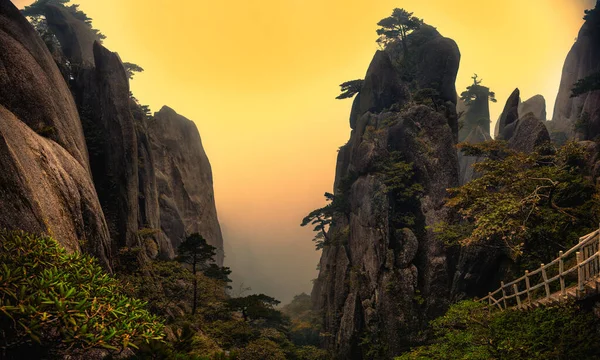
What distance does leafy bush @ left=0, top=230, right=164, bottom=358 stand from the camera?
444cm

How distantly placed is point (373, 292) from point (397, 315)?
2800 mm

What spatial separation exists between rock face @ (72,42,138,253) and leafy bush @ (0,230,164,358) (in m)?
17.1

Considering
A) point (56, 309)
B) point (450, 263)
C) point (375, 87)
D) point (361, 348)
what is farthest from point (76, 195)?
point (375, 87)

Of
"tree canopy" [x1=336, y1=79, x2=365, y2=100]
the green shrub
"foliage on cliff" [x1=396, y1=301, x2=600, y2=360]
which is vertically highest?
"tree canopy" [x1=336, y1=79, x2=365, y2=100]

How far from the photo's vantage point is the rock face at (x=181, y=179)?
41.0 meters

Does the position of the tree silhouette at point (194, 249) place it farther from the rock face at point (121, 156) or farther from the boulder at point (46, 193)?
the boulder at point (46, 193)

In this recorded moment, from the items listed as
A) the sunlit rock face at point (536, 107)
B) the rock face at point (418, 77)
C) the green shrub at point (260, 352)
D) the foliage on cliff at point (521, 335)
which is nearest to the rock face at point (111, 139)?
the green shrub at point (260, 352)

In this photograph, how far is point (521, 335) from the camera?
11.1m

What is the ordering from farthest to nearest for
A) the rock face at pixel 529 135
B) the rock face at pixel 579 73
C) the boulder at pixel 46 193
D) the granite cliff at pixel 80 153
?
the rock face at pixel 579 73 → the rock face at pixel 529 135 → the granite cliff at pixel 80 153 → the boulder at pixel 46 193

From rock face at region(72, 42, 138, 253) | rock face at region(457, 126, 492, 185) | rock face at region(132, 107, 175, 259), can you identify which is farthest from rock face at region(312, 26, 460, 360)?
rock face at region(72, 42, 138, 253)

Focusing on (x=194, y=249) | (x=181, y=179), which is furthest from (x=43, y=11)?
(x=194, y=249)

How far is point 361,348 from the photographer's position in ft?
86.3

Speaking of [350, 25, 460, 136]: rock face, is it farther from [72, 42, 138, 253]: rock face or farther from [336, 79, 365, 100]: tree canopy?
[72, 42, 138, 253]: rock face

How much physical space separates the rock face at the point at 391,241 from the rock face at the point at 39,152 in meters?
20.8
